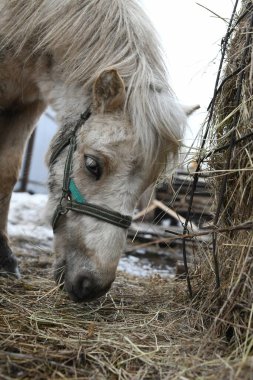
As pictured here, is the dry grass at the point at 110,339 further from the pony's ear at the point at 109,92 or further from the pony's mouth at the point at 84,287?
the pony's ear at the point at 109,92

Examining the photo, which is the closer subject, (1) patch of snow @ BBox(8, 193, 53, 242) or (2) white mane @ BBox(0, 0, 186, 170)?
(2) white mane @ BBox(0, 0, 186, 170)

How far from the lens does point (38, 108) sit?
3635 millimetres

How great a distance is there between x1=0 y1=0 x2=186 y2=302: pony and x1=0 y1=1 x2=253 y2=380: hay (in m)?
0.25

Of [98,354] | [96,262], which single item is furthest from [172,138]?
[98,354]

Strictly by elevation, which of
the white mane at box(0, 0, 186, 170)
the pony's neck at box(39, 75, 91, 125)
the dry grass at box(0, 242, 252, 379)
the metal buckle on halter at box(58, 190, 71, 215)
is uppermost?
the white mane at box(0, 0, 186, 170)

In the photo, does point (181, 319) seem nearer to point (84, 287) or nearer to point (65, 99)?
point (84, 287)

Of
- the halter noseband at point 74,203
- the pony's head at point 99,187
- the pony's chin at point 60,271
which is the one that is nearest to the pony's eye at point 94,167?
the pony's head at point 99,187

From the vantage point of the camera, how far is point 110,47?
9.10 ft

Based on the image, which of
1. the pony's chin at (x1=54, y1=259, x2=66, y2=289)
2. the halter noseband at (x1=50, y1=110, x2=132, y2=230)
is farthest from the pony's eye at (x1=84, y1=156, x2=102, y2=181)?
the pony's chin at (x1=54, y1=259, x2=66, y2=289)

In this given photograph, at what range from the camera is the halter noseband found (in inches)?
93.0

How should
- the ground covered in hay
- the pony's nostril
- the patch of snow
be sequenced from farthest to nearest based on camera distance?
1. the patch of snow
2. the pony's nostril
3. the ground covered in hay

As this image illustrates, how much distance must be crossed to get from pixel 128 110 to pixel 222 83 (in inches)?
21.7

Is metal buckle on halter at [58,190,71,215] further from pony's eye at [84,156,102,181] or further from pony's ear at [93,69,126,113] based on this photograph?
pony's ear at [93,69,126,113]

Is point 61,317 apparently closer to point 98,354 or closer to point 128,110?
point 98,354
